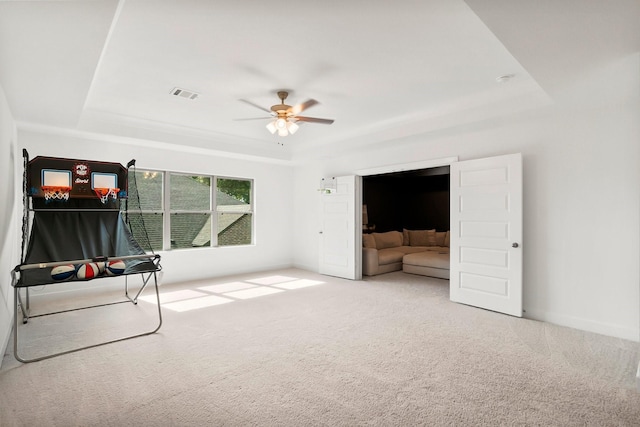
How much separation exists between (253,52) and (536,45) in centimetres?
213

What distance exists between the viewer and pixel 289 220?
7.50 metres

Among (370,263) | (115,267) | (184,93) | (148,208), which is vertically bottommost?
(370,263)

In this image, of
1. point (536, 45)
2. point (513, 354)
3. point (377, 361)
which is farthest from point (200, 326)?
point (536, 45)

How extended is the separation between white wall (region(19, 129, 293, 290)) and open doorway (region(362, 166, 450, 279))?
1.91 metres

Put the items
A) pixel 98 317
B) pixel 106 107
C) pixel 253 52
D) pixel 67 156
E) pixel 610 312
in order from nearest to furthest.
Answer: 1. pixel 253 52
2. pixel 610 312
3. pixel 98 317
4. pixel 106 107
5. pixel 67 156

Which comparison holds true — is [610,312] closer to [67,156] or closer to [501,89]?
[501,89]

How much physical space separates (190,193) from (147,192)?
0.74 metres

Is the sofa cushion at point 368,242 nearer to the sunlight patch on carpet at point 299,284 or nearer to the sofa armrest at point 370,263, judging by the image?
the sofa armrest at point 370,263

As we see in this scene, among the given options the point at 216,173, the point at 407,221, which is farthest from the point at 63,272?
the point at 407,221

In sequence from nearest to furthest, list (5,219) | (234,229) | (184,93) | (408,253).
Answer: (5,219) < (184,93) < (234,229) < (408,253)

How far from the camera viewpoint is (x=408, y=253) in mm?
6996

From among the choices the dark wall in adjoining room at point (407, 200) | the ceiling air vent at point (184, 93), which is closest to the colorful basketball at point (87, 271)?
the ceiling air vent at point (184, 93)

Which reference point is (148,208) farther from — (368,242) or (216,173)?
(368,242)

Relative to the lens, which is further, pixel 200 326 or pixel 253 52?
pixel 200 326
